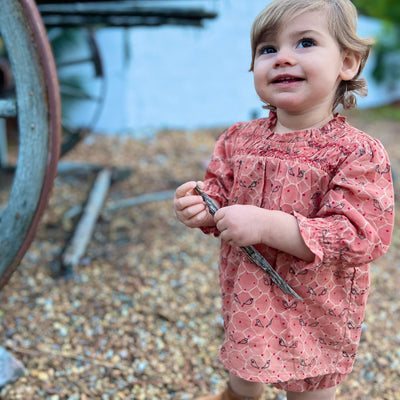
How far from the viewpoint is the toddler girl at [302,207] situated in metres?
1.12

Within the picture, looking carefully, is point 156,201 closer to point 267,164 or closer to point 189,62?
point 267,164

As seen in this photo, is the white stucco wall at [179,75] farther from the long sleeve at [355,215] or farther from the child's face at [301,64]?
the long sleeve at [355,215]

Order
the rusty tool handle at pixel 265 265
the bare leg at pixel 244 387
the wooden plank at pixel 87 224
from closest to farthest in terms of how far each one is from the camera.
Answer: the rusty tool handle at pixel 265 265 < the bare leg at pixel 244 387 < the wooden plank at pixel 87 224

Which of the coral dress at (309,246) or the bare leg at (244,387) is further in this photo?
the bare leg at (244,387)

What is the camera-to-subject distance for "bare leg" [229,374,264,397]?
1552mm

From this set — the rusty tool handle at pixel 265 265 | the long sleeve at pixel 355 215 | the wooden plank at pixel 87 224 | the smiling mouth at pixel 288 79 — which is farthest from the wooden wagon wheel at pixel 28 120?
the wooden plank at pixel 87 224

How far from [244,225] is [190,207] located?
206 mm

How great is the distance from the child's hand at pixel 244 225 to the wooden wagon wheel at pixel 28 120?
703 millimetres

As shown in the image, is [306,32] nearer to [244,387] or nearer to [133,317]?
[244,387]

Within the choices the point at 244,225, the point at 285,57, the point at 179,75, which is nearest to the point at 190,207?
the point at 244,225

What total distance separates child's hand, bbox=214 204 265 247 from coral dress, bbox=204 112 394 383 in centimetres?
A: 9

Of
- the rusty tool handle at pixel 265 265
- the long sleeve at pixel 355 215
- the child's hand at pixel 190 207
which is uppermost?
the long sleeve at pixel 355 215

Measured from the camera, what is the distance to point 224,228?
3.78ft

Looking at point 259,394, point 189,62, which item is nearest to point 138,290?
point 259,394
